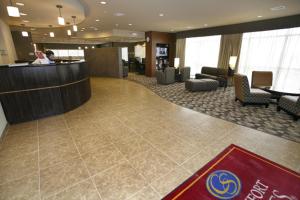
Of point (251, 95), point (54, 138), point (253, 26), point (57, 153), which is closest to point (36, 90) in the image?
point (54, 138)

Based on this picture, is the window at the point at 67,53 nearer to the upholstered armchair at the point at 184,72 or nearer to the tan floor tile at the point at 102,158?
the upholstered armchair at the point at 184,72

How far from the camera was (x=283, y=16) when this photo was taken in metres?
5.66

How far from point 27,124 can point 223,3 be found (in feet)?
19.8

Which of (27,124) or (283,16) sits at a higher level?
(283,16)

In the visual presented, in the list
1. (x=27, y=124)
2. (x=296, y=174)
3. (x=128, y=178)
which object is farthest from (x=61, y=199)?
(x=296, y=174)

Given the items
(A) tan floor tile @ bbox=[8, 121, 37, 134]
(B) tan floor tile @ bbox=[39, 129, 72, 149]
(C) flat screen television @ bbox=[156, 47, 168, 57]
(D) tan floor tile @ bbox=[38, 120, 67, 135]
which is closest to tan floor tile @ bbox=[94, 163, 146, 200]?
(B) tan floor tile @ bbox=[39, 129, 72, 149]

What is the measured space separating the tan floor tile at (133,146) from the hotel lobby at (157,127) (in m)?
0.02

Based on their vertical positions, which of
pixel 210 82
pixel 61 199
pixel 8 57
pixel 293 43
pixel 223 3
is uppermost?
pixel 223 3

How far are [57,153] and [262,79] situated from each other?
6.86 metres

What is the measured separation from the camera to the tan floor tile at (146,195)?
5.60 ft

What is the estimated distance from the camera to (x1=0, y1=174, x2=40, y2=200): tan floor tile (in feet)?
5.70

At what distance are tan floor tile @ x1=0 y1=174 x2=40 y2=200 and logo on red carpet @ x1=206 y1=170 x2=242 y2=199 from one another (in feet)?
6.80

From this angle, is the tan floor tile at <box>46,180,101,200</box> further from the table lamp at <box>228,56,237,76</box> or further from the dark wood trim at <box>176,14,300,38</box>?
the dark wood trim at <box>176,14,300,38</box>

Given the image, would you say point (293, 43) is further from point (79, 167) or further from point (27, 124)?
point (27, 124)
